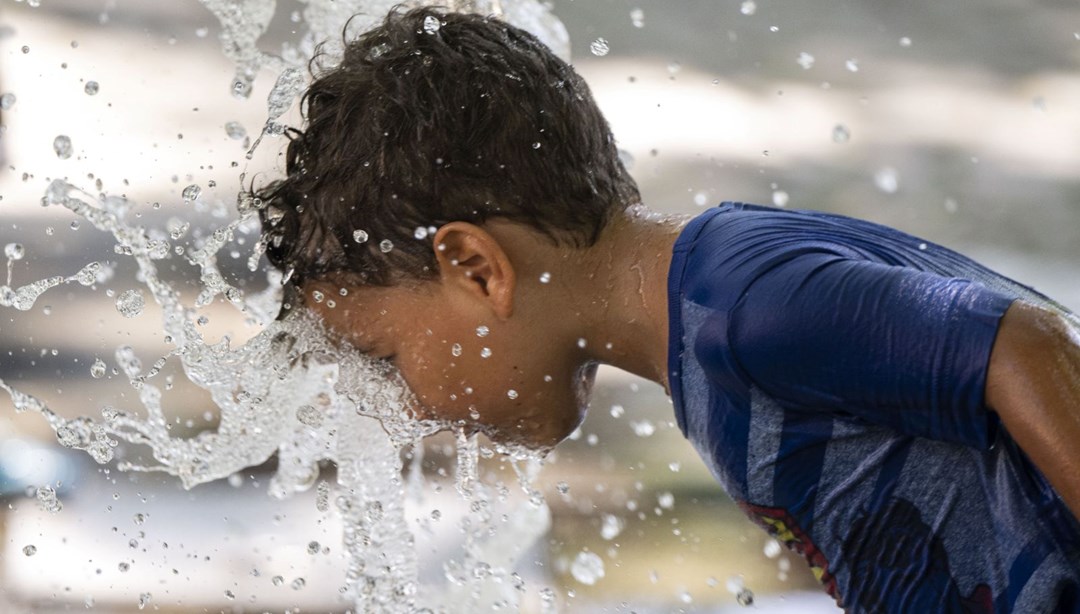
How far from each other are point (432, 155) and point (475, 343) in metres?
0.14

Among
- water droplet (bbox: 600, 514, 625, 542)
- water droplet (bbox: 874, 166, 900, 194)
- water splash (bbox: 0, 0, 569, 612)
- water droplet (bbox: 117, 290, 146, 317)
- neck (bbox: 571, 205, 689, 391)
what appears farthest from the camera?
water droplet (bbox: 874, 166, 900, 194)

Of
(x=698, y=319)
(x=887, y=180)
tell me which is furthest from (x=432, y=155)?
(x=887, y=180)

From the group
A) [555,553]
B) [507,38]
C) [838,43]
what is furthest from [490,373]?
[838,43]

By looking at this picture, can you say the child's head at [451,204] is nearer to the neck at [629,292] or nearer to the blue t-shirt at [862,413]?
the neck at [629,292]

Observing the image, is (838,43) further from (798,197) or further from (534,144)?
(534,144)

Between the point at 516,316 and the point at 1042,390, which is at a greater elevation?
the point at 1042,390

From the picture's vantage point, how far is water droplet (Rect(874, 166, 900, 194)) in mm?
2285

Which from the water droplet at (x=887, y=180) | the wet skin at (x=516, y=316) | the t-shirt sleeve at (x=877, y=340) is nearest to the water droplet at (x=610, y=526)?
the water droplet at (x=887, y=180)

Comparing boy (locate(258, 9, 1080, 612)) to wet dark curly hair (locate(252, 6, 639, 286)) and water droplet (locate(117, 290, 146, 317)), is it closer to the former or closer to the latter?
wet dark curly hair (locate(252, 6, 639, 286))

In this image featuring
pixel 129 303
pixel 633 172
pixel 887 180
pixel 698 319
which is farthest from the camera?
pixel 887 180

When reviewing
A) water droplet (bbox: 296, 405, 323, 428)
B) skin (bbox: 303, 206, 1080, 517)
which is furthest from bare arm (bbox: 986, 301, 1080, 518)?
water droplet (bbox: 296, 405, 323, 428)

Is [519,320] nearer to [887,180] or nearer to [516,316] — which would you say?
[516,316]

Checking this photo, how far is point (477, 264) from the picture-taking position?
2.89 feet

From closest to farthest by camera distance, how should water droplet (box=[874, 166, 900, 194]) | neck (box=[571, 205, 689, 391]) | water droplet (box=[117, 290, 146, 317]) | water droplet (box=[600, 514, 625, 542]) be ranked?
neck (box=[571, 205, 689, 391]), water droplet (box=[117, 290, 146, 317]), water droplet (box=[600, 514, 625, 542]), water droplet (box=[874, 166, 900, 194])
